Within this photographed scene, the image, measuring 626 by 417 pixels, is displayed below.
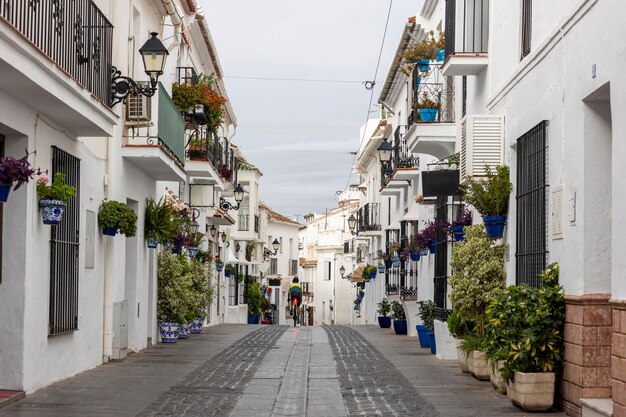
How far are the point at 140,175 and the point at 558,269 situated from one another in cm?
1042

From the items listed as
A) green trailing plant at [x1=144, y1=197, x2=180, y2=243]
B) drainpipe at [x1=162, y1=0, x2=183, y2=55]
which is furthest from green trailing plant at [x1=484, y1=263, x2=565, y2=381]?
drainpipe at [x1=162, y1=0, x2=183, y2=55]

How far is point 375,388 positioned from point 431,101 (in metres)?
9.24

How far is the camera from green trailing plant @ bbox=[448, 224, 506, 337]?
15.7 meters

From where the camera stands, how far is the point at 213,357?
18703 mm

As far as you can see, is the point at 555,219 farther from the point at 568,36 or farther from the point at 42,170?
the point at 42,170

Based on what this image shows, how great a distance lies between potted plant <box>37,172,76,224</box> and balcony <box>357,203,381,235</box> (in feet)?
104

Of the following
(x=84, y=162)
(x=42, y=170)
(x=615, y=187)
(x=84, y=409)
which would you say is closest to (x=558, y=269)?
(x=615, y=187)

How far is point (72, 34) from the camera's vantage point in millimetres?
13164

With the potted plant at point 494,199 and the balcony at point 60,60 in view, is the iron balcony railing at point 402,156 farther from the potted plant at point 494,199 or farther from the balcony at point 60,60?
the balcony at point 60,60

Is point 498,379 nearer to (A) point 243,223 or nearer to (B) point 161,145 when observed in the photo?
(B) point 161,145

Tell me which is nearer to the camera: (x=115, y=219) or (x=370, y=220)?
(x=115, y=219)

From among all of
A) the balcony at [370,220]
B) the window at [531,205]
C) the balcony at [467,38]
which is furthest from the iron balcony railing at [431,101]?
the balcony at [370,220]

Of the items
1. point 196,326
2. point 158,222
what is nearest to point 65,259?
point 158,222

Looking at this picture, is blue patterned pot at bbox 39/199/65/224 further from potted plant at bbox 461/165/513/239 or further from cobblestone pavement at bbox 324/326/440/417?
potted plant at bbox 461/165/513/239
